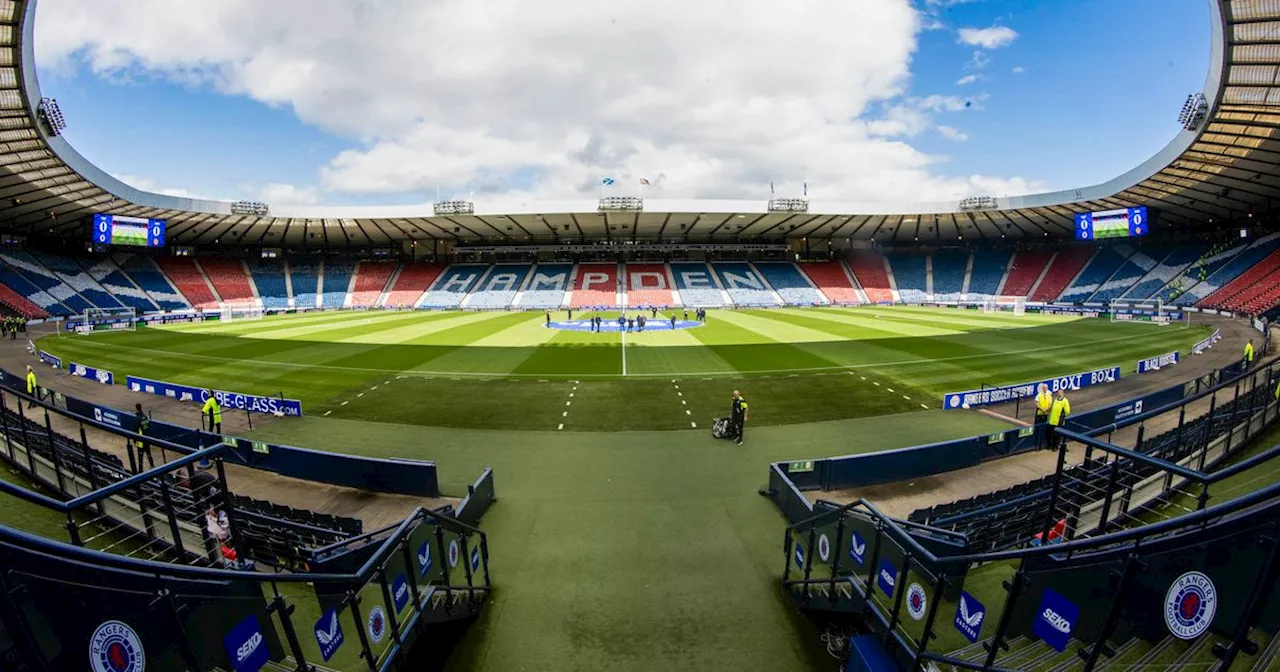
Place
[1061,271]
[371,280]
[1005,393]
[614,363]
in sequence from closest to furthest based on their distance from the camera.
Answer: [1005,393]
[614,363]
[1061,271]
[371,280]

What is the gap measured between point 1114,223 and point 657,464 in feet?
198

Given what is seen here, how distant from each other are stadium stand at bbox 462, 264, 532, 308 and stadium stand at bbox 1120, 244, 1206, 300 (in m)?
72.5

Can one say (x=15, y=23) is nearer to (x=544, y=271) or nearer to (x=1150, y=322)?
(x=544, y=271)

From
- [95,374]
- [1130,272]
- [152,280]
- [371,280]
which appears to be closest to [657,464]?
[95,374]

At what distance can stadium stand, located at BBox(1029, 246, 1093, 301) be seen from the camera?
66.5m

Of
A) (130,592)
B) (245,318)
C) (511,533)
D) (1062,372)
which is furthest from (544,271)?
(130,592)

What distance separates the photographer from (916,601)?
20.9 ft

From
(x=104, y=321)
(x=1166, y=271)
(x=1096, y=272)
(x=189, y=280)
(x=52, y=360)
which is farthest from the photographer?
(x=189, y=280)

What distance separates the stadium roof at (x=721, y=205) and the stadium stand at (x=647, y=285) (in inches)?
204

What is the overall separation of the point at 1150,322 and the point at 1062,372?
3114cm

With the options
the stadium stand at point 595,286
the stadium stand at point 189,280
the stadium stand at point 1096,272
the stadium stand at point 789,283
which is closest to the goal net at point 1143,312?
the stadium stand at point 1096,272

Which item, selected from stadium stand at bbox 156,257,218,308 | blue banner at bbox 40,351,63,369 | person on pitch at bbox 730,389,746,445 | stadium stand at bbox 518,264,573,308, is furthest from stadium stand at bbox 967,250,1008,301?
stadium stand at bbox 156,257,218,308

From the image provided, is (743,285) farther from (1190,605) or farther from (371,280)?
(1190,605)

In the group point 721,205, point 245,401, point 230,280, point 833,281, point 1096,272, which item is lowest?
point 245,401
